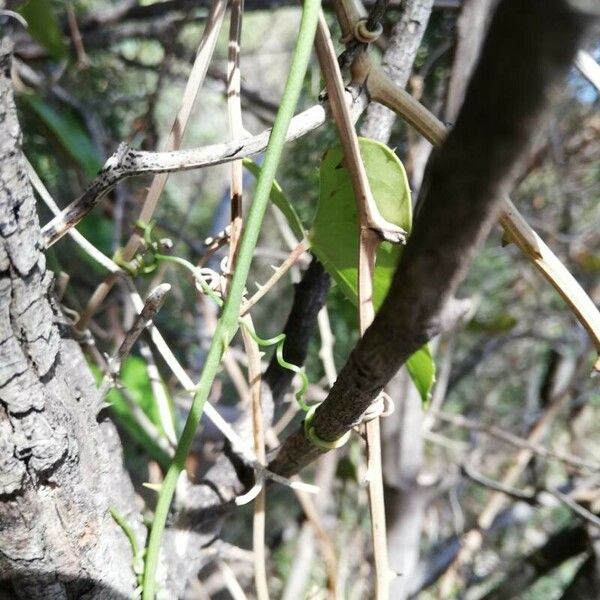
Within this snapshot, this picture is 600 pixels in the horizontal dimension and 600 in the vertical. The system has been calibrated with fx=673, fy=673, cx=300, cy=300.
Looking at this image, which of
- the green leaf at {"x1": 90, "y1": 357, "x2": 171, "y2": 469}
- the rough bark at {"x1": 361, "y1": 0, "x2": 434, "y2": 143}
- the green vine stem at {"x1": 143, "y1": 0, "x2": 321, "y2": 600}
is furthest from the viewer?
the green leaf at {"x1": 90, "y1": 357, "x2": 171, "y2": 469}

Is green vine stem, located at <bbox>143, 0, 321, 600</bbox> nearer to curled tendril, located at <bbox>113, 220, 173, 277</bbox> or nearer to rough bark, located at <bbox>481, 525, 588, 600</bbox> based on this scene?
curled tendril, located at <bbox>113, 220, 173, 277</bbox>

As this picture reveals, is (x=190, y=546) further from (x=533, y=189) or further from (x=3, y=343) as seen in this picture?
(x=533, y=189)

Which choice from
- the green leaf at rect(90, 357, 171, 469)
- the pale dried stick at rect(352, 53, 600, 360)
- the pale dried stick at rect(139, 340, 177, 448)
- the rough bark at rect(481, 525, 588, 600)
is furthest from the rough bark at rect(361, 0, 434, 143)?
the rough bark at rect(481, 525, 588, 600)

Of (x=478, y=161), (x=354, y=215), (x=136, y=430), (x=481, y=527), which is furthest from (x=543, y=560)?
(x=478, y=161)

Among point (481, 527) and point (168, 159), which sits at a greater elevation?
point (168, 159)

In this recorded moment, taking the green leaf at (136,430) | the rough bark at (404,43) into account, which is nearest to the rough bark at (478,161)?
the rough bark at (404,43)

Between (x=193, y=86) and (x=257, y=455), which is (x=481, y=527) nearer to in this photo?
(x=257, y=455)
